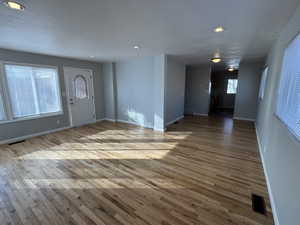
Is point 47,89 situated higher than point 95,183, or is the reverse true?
point 47,89

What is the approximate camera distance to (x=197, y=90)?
24.5 ft

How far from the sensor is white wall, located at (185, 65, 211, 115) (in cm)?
721

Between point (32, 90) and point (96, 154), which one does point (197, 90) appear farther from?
point (32, 90)

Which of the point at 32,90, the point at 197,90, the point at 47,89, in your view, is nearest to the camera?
the point at 32,90

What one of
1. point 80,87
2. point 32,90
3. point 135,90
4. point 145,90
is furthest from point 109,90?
point 32,90

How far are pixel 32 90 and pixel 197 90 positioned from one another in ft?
22.3

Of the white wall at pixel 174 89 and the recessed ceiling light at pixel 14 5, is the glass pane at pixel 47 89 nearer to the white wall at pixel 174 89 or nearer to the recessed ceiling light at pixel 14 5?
the recessed ceiling light at pixel 14 5

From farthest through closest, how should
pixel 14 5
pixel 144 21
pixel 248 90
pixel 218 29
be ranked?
pixel 248 90 → pixel 218 29 → pixel 144 21 → pixel 14 5

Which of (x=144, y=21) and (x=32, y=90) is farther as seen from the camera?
(x=32, y=90)

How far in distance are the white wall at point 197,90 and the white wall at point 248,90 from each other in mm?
1387

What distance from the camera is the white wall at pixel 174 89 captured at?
17.1ft

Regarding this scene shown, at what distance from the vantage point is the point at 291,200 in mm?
1298

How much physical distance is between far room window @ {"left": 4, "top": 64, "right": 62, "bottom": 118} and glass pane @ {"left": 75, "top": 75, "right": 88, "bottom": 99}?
680 millimetres

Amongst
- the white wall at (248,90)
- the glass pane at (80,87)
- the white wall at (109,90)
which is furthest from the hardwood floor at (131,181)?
the white wall at (248,90)
